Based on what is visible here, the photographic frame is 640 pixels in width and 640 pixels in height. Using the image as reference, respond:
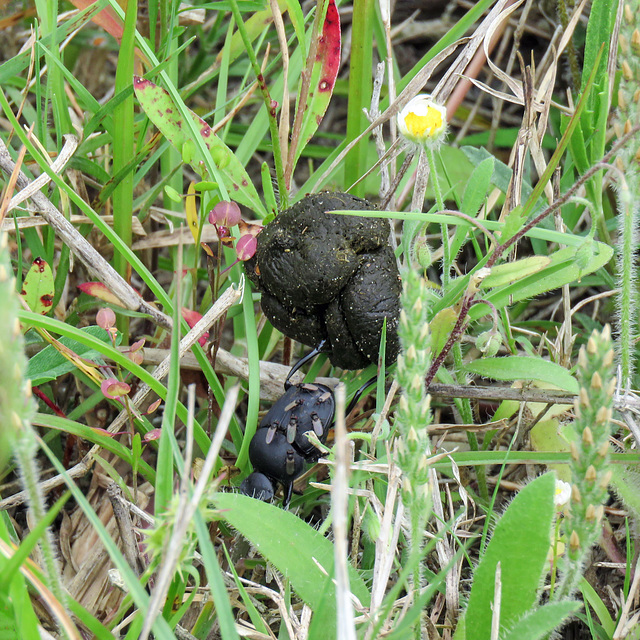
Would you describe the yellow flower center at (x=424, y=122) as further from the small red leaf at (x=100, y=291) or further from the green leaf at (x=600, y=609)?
the green leaf at (x=600, y=609)

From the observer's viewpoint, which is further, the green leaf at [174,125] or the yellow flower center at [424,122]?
the green leaf at [174,125]

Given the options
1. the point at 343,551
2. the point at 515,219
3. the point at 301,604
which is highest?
the point at 515,219

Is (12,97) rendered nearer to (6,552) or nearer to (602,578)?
(6,552)

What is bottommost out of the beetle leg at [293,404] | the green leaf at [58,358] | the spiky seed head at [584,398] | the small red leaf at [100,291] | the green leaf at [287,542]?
the beetle leg at [293,404]

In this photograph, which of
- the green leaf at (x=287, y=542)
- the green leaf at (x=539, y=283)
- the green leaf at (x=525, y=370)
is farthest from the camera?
the green leaf at (x=539, y=283)

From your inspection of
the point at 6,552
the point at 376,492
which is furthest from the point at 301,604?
the point at 6,552

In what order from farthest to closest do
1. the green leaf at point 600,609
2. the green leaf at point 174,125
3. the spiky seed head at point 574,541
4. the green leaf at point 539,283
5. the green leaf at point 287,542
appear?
the green leaf at point 174,125
the green leaf at point 539,283
the green leaf at point 600,609
the green leaf at point 287,542
the spiky seed head at point 574,541

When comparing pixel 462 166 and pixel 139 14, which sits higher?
pixel 139 14

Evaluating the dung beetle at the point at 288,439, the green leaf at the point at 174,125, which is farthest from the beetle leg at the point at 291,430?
the green leaf at the point at 174,125

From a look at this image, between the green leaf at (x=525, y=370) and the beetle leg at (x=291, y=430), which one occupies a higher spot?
the green leaf at (x=525, y=370)
